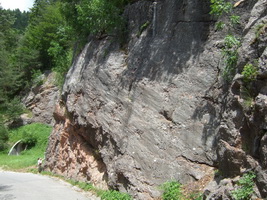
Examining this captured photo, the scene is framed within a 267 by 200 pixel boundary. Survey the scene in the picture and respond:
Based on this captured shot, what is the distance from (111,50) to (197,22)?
4369 mm

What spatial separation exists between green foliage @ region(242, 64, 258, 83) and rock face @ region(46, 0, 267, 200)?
233 millimetres

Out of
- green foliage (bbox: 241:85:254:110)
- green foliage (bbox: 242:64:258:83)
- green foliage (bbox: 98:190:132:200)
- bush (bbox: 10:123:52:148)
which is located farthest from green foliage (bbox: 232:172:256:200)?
bush (bbox: 10:123:52:148)

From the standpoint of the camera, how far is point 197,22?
10.4 meters

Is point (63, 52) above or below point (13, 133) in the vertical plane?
above

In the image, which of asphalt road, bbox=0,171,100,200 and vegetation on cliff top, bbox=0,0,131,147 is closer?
asphalt road, bbox=0,171,100,200

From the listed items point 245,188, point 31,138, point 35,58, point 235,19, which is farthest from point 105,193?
point 35,58

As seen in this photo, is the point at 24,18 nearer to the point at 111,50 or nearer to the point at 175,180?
the point at 111,50

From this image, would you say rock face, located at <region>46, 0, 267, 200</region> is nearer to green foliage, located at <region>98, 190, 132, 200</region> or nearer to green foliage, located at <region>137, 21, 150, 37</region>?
green foliage, located at <region>137, 21, 150, 37</region>

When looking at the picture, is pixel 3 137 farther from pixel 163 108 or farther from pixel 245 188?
pixel 245 188

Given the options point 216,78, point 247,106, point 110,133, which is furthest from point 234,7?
point 110,133

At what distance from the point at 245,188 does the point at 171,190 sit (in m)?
2.70

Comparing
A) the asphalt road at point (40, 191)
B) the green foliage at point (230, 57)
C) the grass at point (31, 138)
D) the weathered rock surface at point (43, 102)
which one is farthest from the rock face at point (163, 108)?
the weathered rock surface at point (43, 102)

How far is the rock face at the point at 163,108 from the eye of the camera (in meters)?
7.13

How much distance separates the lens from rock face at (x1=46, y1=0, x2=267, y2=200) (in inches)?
281
